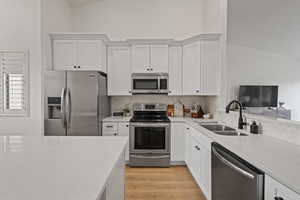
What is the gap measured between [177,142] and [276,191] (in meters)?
2.55

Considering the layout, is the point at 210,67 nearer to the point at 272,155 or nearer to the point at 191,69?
the point at 191,69

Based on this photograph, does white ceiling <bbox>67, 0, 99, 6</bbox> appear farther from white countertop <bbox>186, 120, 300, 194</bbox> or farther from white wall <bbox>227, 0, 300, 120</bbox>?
white countertop <bbox>186, 120, 300, 194</bbox>

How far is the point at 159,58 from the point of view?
381 cm

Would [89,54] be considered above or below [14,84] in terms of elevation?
above

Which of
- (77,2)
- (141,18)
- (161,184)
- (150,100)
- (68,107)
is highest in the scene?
(77,2)

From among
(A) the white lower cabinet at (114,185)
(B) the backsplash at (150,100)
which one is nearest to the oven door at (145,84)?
(B) the backsplash at (150,100)

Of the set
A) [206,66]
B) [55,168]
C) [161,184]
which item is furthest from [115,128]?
[55,168]

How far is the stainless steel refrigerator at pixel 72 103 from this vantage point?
318 cm

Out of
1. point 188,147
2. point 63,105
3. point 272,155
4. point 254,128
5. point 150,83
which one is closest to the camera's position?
point 272,155

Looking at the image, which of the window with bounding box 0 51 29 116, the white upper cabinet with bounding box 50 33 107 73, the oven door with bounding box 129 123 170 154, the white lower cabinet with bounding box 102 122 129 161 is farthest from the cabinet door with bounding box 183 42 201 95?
the window with bounding box 0 51 29 116

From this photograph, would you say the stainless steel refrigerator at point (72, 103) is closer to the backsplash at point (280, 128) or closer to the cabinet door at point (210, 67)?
the cabinet door at point (210, 67)

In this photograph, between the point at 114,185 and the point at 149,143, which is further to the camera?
the point at 149,143

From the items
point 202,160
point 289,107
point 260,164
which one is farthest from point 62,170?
point 289,107

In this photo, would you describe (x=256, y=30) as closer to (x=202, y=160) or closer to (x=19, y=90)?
(x=202, y=160)
